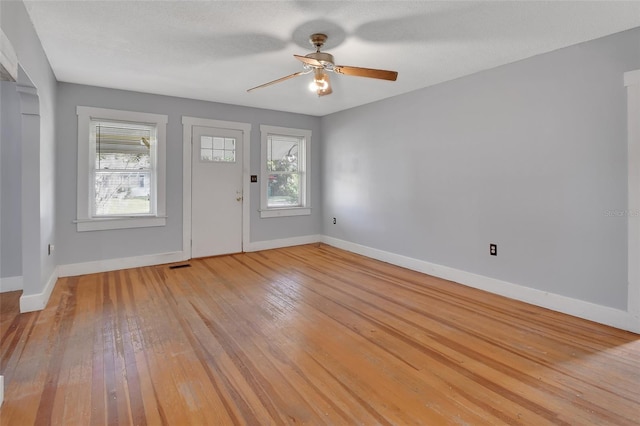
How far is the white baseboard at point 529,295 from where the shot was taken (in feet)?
8.68

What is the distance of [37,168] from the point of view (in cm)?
289

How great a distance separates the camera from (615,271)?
8.76 feet

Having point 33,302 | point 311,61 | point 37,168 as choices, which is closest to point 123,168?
point 37,168

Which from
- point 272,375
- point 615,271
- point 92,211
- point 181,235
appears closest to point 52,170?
point 92,211

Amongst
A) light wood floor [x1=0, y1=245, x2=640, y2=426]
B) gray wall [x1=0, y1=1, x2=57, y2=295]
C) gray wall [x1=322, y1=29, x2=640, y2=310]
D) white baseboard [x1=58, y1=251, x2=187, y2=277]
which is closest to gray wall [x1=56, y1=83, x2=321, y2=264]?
white baseboard [x1=58, y1=251, x2=187, y2=277]

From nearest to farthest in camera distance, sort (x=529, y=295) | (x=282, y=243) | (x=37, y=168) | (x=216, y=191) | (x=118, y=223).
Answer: (x=37, y=168), (x=529, y=295), (x=118, y=223), (x=216, y=191), (x=282, y=243)

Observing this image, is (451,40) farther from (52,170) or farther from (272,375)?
(52,170)

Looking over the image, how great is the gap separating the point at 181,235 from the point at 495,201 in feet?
13.5

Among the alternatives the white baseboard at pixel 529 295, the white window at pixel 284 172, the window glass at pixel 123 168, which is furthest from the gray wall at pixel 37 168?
the white baseboard at pixel 529 295

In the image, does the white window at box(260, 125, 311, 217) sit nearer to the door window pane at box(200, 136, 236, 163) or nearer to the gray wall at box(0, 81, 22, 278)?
the door window pane at box(200, 136, 236, 163)

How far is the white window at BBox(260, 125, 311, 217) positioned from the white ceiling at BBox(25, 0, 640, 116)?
1791 mm

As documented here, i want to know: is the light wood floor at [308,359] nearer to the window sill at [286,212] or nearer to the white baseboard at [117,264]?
the white baseboard at [117,264]

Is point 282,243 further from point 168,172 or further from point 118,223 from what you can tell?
point 118,223

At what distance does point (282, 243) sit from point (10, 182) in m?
3.58
